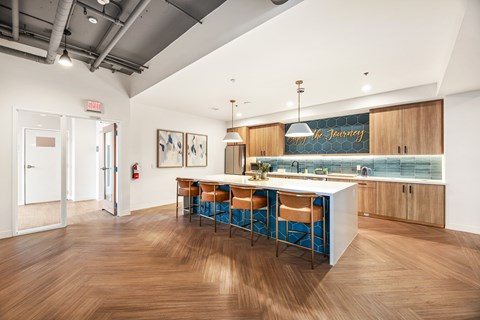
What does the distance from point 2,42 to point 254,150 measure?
20.0ft

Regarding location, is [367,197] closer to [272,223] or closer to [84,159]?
[272,223]

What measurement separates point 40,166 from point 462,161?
8988 mm

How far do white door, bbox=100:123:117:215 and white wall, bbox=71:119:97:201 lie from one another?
5.25 feet

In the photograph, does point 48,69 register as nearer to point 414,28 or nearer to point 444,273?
point 414,28

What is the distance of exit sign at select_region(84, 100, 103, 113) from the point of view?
4.24m

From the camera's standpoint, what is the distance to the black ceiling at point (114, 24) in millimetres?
2771

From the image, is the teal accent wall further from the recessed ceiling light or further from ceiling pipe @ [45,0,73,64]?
ceiling pipe @ [45,0,73,64]

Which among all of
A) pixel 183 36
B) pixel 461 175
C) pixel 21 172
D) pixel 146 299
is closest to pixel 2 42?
pixel 21 172

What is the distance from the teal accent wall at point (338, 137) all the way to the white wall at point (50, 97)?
16.6 ft

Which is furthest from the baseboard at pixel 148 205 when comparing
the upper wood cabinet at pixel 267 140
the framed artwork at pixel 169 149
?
the upper wood cabinet at pixel 267 140

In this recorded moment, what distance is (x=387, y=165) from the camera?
4938mm

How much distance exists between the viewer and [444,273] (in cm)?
238

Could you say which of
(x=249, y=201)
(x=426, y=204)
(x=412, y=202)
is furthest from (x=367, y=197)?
(x=249, y=201)

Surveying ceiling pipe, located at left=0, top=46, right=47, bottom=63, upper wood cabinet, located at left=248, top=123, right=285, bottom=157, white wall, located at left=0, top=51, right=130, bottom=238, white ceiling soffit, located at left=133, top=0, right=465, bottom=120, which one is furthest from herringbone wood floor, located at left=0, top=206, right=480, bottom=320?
upper wood cabinet, located at left=248, top=123, right=285, bottom=157
